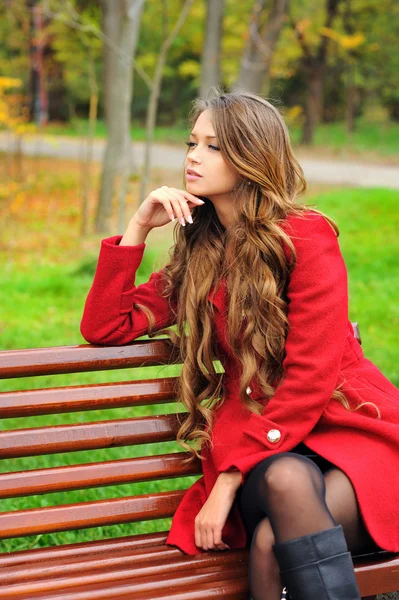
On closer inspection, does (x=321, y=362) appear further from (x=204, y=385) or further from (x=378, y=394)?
(x=204, y=385)

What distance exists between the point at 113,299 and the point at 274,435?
700 millimetres

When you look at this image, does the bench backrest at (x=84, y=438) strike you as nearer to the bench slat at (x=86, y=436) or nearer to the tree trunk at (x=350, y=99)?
the bench slat at (x=86, y=436)

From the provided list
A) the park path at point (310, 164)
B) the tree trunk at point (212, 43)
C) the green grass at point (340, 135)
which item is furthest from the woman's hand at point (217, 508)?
the green grass at point (340, 135)

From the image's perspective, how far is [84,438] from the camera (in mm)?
2711

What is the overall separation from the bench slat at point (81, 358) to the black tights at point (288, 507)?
2.04 feet

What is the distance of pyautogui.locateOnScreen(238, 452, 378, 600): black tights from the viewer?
2199mm

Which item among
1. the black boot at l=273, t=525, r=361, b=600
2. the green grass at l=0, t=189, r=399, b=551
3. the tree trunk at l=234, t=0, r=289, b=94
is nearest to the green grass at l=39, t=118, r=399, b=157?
the tree trunk at l=234, t=0, r=289, b=94

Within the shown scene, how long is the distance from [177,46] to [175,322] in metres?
26.0

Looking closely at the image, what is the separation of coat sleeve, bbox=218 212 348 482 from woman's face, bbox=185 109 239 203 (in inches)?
10.4

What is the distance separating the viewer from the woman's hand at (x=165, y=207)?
2703 mm

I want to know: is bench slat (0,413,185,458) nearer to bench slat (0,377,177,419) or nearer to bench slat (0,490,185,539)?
bench slat (0,377,177,419)

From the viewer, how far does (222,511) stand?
243 cm

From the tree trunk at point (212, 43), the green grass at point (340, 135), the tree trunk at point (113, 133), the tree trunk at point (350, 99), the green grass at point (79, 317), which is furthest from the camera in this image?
the tree trunk at point (350, 99)

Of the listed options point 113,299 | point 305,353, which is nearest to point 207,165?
point 113,299
